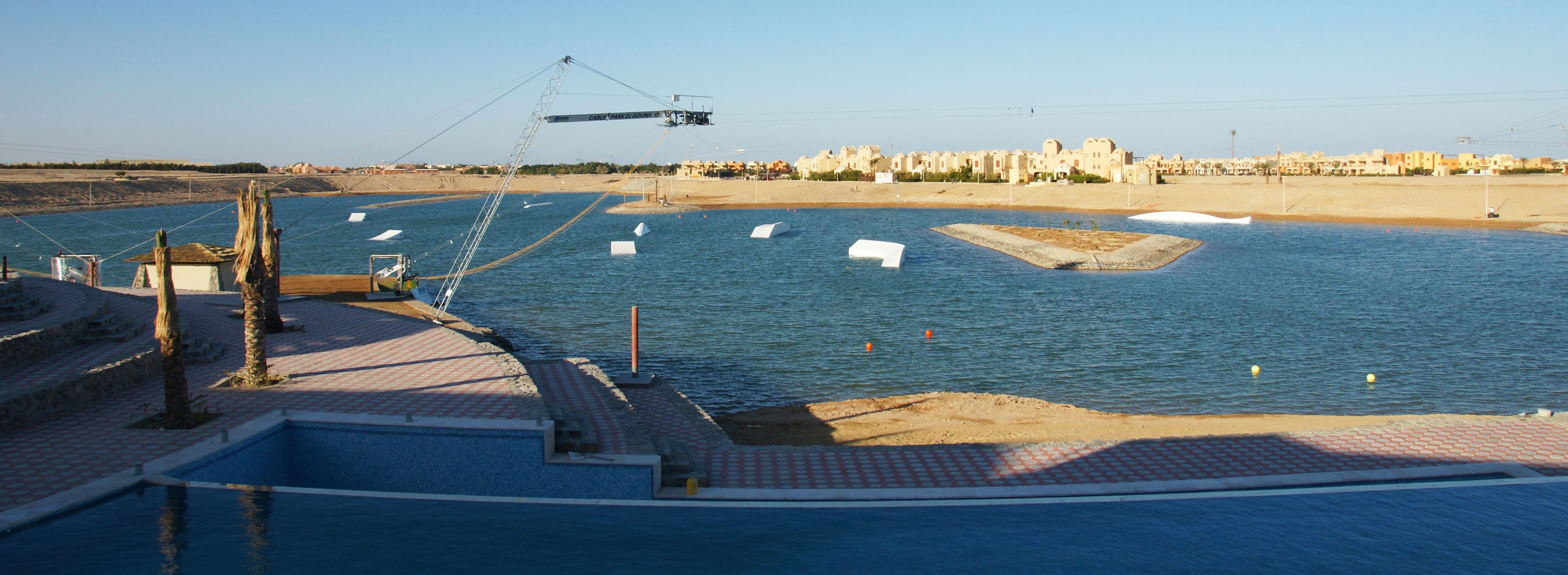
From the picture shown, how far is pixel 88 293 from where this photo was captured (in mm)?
13852

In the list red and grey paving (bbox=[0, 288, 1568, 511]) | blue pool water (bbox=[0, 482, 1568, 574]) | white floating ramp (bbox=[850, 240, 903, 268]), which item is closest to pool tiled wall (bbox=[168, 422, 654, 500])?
blue pool water (bbox=[0, 482, 1568, 574])

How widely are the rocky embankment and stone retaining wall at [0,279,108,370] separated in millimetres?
31214

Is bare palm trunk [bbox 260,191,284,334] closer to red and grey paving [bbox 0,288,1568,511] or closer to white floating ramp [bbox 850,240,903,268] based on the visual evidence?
red and grey paving [bbox 0,288,1568,511]

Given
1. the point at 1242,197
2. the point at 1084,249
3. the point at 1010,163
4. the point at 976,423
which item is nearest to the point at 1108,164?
the point at 1010,163

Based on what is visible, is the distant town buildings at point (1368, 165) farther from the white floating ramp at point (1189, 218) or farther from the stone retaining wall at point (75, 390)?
the stone retaining wall at point (75, 390)

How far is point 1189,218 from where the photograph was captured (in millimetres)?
61375

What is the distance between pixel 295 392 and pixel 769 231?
44009 millimetres

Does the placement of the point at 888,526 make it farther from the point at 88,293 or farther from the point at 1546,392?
the point at 1546,392

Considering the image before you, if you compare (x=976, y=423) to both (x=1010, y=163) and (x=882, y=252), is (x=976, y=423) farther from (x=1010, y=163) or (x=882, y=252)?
(x=1010, y=163)

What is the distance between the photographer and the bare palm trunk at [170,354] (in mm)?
8305

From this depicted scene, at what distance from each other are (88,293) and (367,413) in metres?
8.11

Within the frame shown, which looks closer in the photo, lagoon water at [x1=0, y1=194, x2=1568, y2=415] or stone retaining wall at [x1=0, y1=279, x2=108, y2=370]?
stone retaining wall at [x1=0, y1=279, x2=108, y2=370]

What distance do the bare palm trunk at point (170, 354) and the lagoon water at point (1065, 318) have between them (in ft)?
25.3

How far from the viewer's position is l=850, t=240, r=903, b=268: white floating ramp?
36562mm
